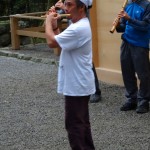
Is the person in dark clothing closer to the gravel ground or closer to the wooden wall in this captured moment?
the gravel ground

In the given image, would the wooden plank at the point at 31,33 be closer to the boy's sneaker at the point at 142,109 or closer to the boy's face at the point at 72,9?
the boy's sneaker at the point at 142,109

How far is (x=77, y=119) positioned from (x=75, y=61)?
0.48 meters

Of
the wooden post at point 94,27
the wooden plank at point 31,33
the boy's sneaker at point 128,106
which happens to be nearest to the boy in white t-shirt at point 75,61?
the boy's sneaker at point 128,106

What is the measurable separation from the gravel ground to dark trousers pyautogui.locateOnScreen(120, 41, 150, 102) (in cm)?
25

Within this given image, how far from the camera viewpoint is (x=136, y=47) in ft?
17.4

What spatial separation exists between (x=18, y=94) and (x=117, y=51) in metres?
1.63

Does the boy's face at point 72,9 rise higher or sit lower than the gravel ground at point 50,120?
higher

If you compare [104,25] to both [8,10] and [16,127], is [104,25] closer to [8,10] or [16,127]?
[16,127]

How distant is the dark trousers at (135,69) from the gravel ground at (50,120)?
0.82 ft

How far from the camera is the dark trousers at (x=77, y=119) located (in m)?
3.65

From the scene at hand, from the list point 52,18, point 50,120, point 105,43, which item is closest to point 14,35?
point 105,43

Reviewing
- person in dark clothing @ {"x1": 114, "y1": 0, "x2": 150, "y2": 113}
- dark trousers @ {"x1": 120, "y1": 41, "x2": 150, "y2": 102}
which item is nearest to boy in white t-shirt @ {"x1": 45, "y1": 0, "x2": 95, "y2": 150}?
person in dark clothing @ {"x1": 114, "y1": 0, "x2": 150, "y2": 113}

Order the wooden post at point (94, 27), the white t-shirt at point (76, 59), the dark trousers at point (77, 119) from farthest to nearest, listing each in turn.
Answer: the wooden post at point (94, 27), the dark trousers at point (77, 119), the white t-shirt at point (76, 59)

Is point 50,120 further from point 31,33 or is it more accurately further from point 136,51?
point 31,33
